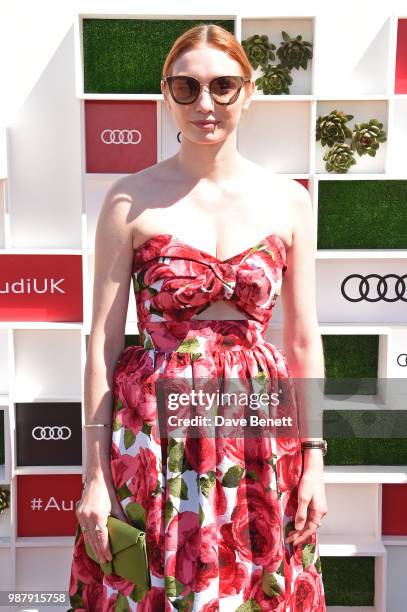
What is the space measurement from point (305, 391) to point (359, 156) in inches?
40.6

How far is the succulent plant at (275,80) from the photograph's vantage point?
226 cm

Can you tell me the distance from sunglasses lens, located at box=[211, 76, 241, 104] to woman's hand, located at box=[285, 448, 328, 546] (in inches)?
29.6

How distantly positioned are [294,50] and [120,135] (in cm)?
59

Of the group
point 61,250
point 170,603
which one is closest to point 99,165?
point 61,250

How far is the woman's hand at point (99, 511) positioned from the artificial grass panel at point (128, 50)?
130cm

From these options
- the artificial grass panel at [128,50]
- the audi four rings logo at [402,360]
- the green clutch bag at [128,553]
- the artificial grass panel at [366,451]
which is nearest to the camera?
the green clutch bag at [128,553]

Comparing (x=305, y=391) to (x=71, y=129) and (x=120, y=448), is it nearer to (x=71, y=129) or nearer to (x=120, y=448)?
(x=120, y=448)

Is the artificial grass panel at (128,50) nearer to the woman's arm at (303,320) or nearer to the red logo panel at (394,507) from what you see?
the woman's arm at (303,320)

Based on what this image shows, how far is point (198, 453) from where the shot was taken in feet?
4.85

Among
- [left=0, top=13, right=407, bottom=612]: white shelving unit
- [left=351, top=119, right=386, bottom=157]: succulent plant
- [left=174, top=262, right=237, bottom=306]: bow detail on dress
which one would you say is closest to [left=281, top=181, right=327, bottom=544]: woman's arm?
[left=174, top=262, right=237, bottom=306]: bow detail on dress

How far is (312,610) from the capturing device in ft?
5.34

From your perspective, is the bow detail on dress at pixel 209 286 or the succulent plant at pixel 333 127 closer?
the bow detail on dress at pixel 209 286

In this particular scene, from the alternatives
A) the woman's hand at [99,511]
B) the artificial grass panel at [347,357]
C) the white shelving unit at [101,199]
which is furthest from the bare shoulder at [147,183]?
the artificial grass panel at [347,357]

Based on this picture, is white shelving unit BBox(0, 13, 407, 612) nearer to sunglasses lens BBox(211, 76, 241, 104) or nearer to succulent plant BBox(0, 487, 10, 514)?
succulent plant BBox(0, 487, 10, 514)
